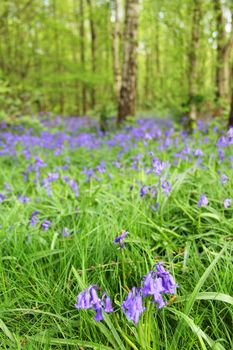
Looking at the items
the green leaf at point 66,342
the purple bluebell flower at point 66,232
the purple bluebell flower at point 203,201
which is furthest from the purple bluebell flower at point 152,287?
the purple bluebell flower at point 66,232

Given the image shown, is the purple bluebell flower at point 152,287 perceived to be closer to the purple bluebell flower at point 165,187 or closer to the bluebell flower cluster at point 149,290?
the bluebell flower cluster at point 149,290

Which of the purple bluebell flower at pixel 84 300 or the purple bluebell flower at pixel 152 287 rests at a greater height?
the purple bluebell flower at pixel 152 287

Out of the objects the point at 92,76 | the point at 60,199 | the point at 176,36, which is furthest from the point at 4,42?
the point at 60,199

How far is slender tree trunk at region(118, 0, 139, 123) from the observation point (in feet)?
25.7

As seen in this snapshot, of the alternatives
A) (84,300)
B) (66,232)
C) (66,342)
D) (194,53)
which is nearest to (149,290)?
(84,300)

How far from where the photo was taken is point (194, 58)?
7.82 metres

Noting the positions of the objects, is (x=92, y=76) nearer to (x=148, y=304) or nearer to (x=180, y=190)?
(x=180, y=190)

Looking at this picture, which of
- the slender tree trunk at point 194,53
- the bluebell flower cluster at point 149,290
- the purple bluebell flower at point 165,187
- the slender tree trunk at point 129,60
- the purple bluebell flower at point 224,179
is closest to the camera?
the bluebell flower cluster at point 149,290

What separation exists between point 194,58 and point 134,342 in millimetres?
7461

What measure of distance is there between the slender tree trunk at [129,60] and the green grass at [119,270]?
5.69 meters

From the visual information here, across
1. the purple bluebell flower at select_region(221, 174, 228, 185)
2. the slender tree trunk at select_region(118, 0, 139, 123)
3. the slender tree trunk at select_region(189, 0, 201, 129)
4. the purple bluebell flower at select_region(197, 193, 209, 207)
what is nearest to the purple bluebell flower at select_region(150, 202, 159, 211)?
the purple bluebell flower at select_region(197, 193, 209, 207)

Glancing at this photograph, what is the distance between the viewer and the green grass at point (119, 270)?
4.49 ft

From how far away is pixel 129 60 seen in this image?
8195 mm

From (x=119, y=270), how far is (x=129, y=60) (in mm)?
7150
